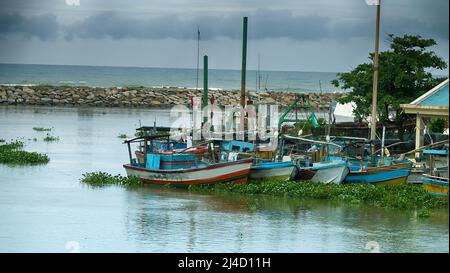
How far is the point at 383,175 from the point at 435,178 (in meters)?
3.74

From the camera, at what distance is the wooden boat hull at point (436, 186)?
85.0ft

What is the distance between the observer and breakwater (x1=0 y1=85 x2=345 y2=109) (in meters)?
82.8

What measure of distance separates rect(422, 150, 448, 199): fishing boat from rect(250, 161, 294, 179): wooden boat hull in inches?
186

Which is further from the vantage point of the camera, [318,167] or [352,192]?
[318,167]

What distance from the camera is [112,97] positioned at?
86062 mm

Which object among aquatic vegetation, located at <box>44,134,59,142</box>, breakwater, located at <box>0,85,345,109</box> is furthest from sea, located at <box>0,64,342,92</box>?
aquatic vegetation, located at <box>44,134,59,142</box>

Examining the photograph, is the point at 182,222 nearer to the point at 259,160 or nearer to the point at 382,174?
the point at 259,160

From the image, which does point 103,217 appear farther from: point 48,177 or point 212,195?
point 48,177

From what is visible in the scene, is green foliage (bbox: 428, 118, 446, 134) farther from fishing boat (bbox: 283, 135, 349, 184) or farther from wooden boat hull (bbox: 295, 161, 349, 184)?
wooden boat hull (bbox: 295, 161, 349, 184)

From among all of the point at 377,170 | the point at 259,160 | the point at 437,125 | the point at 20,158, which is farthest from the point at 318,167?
the point at 20,158

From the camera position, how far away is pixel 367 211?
27031mm

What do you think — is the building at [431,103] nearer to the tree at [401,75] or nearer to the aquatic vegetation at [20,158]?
the tree at [401,75]

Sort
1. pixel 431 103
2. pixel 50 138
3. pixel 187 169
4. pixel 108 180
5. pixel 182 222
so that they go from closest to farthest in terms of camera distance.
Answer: pixel 182 222, pixel 187 169, pixel 431 103, pixel 108 180, pixel 50 138
